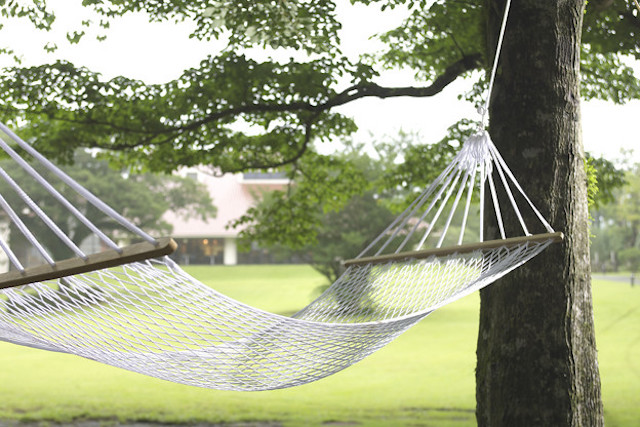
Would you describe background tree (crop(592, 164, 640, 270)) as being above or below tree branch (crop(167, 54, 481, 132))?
below

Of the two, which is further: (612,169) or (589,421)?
(612,169)

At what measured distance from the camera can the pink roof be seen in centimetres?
1920

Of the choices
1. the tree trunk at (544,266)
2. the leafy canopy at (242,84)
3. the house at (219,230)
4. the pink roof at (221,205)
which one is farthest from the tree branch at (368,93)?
the house at (219,230)

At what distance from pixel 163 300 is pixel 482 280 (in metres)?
0.92

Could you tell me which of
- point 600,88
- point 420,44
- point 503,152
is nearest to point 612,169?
point 600,88

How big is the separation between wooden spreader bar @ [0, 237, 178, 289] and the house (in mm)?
17950

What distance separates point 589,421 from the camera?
2355 mm

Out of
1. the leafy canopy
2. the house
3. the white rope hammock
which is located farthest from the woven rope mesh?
the house

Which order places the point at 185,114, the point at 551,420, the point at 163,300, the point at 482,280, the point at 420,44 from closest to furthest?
the point at 163,300 → the point at 482,280 → the point at 551,420 → the point at 185,114 → the point at 420,44

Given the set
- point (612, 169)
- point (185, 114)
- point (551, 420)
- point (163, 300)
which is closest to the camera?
point (163, 300)

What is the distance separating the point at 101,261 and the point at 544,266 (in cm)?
168

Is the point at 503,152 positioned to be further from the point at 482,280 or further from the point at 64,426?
the point at 64,426

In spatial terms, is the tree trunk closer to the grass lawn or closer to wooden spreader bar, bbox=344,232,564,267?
wooden spreader bar, bbox=344,232,564,267

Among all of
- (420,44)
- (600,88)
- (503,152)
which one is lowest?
(503,152)
